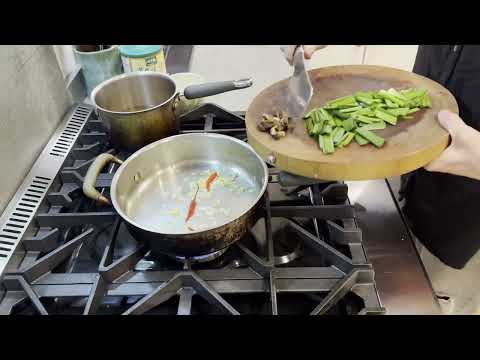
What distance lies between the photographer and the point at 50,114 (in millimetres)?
927

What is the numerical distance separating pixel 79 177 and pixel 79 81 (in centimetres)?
36

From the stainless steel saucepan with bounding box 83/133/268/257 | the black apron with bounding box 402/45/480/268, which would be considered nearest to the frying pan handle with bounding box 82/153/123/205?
the stainless steel saucepan with bounding box 83/133/268/257

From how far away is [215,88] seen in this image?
0.83 metres

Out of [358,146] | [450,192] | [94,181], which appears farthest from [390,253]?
[94,181]

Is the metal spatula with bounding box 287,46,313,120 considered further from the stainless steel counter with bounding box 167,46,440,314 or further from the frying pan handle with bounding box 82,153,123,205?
the frying pan handle with bounding box 82,153,123,205

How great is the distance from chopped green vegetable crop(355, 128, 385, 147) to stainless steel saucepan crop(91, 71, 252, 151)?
0.24 meters

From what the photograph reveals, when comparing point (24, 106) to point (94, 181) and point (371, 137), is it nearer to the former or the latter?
point (94, 181)

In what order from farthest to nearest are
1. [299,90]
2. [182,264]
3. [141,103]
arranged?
[141,103]
[299,90]
[182,264]

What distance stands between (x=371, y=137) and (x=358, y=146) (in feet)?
0.09

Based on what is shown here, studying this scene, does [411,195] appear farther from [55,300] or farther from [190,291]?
[55,300]

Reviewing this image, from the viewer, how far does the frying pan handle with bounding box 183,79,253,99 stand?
813mm

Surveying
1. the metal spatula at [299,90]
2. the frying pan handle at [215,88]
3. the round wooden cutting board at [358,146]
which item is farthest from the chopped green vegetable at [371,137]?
the frying pan handle at [215,88]
